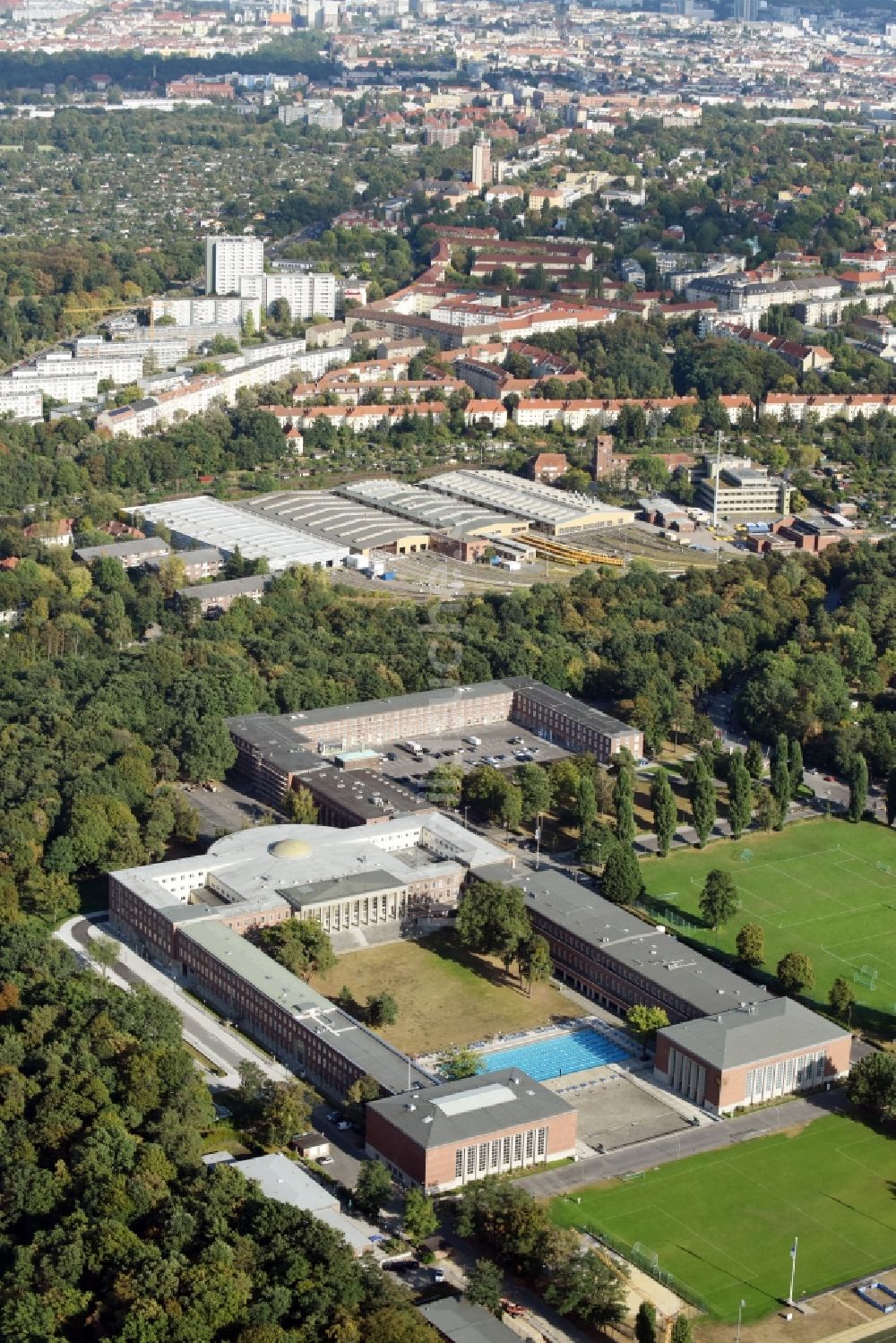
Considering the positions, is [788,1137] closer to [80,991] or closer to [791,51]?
[80,991]

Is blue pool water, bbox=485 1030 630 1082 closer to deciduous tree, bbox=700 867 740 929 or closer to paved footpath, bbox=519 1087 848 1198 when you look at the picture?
paved footpath, bbox=519 1087 848 1198

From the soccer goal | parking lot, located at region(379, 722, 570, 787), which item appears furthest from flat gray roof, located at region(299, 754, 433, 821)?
the soccer goal

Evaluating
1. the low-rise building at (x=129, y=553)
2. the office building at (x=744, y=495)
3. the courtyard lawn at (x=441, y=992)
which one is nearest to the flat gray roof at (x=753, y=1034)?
the courtyard lawn at (x=441, y=992)

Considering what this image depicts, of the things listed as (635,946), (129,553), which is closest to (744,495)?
(129,553)

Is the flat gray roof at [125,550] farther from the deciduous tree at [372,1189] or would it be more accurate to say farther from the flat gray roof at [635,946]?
the deciduous tree at [372,1189]

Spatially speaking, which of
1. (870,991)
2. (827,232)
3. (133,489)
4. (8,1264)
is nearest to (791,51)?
(827,232)

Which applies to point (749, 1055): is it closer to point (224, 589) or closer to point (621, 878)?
point (621, 878)
